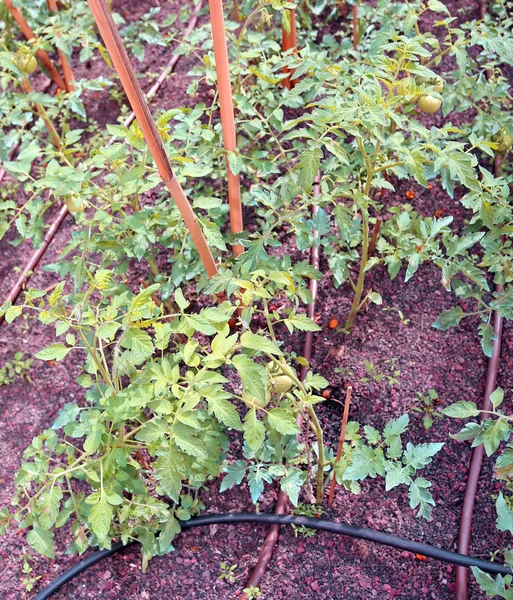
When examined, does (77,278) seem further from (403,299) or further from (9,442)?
(403,299)

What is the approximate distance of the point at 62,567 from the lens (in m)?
1.94

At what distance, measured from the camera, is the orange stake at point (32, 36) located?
103 inches

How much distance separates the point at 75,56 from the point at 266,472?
252 centimetres

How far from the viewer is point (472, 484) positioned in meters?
1.89

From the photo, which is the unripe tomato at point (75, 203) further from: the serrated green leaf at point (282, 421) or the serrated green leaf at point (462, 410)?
the serrated green leaf at point (462, 410)

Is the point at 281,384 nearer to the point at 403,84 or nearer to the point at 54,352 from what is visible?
the point at 54,352

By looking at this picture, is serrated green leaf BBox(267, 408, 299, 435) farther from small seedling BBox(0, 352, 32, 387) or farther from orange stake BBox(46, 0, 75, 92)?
orange stake BBox(46, 0, 75, 92)

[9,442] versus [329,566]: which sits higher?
[9,442]

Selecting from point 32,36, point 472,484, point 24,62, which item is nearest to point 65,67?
point 32,36

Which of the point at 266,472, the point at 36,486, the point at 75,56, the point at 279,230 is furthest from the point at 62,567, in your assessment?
the point at 75,56

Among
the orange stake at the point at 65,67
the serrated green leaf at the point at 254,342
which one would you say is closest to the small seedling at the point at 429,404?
the serrated green leaf at the point at 254,342

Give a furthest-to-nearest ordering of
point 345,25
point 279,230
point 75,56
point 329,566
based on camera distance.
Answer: point 75,56 → point 345,25 → point 279,230 → point 329,566

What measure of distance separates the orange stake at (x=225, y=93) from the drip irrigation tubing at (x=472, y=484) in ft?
2.86

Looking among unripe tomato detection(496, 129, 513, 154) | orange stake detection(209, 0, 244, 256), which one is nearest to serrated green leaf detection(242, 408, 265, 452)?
orange stake detection(209, 0, 244, 256)
